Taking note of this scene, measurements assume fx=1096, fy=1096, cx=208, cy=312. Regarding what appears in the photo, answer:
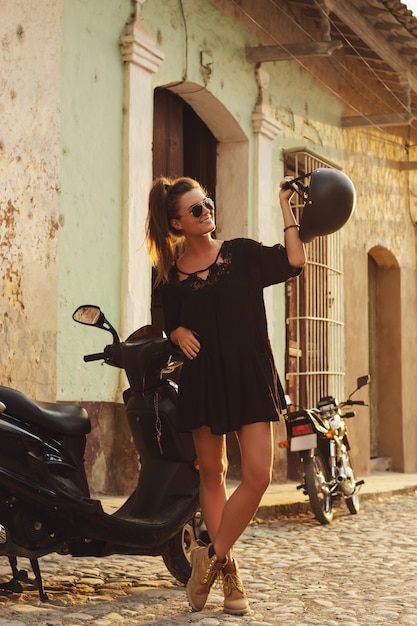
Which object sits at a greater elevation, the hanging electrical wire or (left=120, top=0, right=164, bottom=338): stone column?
the hanging electrical wire

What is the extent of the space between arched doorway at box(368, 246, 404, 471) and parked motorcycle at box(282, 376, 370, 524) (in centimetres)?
568

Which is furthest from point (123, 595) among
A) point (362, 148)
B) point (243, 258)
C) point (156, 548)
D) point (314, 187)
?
point (362, 148)

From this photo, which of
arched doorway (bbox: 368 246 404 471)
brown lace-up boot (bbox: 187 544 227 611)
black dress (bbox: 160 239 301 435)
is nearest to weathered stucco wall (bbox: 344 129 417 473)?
arched doorway (bbox: 368 246 404 471)

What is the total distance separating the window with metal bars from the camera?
1137 cm

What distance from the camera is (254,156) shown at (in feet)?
35.0

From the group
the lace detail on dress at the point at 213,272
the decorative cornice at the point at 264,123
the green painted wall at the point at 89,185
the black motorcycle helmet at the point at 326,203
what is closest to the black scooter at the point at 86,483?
the lace detail on dress at the point at 213,272

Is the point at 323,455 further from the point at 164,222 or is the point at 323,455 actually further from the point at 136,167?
the point at 164,222

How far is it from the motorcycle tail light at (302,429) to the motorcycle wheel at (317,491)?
19 cm

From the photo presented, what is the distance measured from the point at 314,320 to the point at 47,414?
7.51 m

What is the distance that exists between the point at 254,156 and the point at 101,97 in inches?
111

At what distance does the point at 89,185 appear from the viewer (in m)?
7.95

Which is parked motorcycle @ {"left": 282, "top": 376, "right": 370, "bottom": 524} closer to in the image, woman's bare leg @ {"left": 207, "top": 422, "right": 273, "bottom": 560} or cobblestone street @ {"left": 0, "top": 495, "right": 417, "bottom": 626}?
cobblestone street @ {"left": 0, "top": 495, "right": 417, "bottom": 626}

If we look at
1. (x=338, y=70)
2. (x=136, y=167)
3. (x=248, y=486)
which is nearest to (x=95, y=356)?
(x=248, y=486)

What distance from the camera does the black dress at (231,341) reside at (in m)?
4.30
